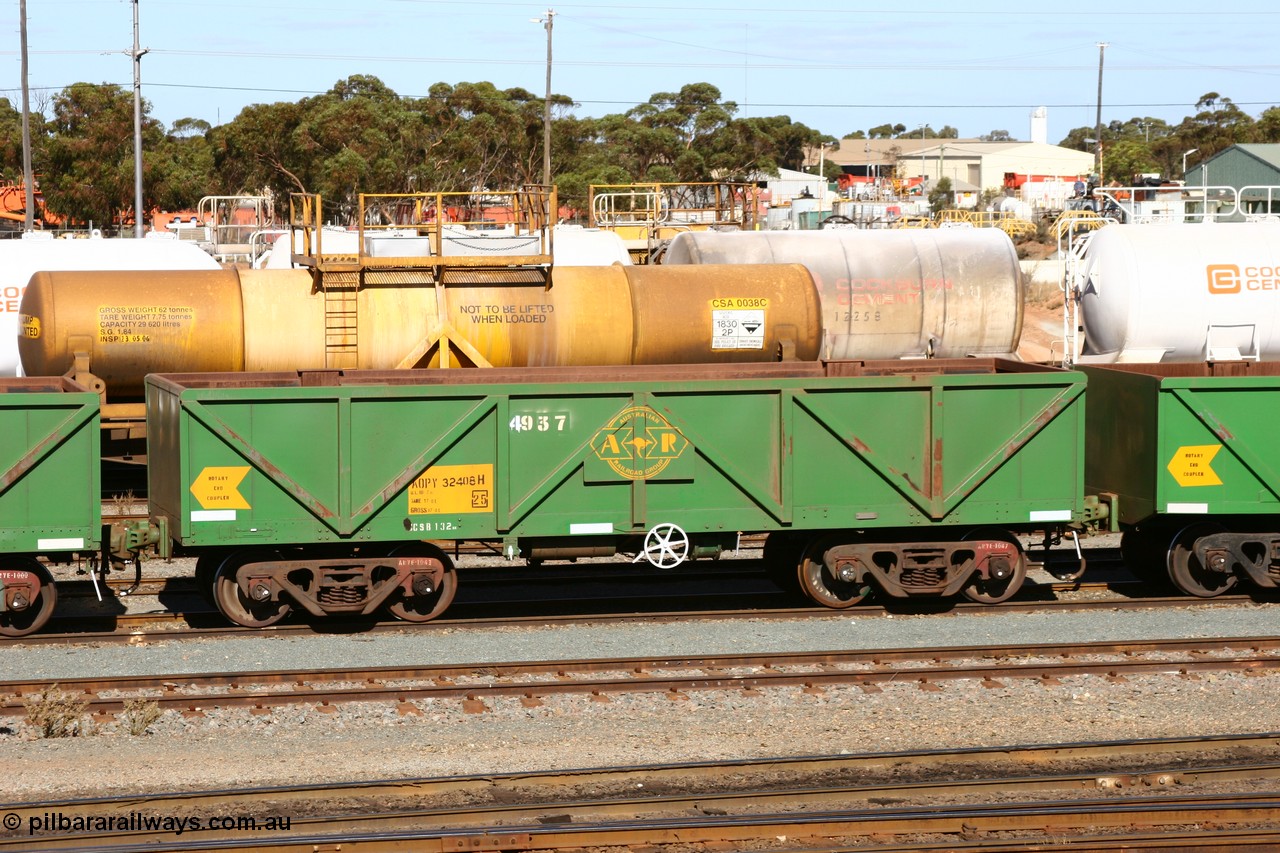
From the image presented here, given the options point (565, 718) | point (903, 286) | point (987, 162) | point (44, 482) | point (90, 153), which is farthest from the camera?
point (987, 162)

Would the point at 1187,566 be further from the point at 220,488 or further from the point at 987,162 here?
the point at 987,162

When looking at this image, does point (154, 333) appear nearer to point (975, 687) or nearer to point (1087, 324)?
point (975, 687)

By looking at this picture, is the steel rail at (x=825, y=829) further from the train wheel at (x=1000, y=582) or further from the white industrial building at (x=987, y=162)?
the white industrial building at (x=987, y=162)

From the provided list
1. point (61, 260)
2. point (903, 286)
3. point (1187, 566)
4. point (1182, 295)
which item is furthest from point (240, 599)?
point (1182, 295)

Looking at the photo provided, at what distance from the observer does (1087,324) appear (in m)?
19.8

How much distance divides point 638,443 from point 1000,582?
4282 millimetres

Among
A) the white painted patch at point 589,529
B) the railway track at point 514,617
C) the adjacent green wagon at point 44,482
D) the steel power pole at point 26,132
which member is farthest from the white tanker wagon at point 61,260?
the steel power pole at point 26,132

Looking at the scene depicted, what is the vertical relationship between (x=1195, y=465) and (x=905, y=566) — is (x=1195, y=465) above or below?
above

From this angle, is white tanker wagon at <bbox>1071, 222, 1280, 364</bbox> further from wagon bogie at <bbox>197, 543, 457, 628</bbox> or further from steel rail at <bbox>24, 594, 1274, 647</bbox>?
wagon bogie at <bbox>197, 543, 457, 628</bbox>

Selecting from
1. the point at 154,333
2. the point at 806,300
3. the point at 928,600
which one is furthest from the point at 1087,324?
the point at 154,333

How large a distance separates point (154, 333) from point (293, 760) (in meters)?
8.93

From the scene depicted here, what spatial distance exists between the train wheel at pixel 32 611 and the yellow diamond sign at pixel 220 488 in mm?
1859

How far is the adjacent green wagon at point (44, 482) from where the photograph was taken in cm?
1330

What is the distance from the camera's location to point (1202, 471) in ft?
49.2
